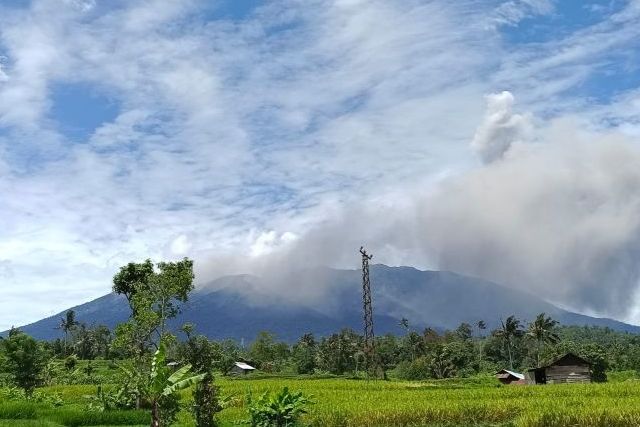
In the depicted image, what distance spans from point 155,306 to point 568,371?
47599mm

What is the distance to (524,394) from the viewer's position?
43.9 meters

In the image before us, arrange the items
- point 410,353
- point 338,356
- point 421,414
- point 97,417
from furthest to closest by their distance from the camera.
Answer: point 410,353 < point 338,356 < point 97,417 < point 421,414

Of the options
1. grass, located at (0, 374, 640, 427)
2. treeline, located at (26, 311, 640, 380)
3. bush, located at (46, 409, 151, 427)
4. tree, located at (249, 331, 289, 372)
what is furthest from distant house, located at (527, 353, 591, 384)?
tree, located at (249, 331, 289, 372)

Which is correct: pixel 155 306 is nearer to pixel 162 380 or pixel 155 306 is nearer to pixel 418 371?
pixel 162 380

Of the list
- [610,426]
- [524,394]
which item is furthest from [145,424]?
[524,394]

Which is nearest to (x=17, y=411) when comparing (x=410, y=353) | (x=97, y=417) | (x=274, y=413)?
(x=97, y=417)

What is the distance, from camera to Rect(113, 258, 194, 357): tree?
4553 cm

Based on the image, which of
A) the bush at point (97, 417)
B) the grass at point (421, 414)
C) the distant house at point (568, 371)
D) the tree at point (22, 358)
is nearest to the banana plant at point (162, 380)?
the grass at point (421, 414)

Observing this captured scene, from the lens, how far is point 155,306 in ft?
168

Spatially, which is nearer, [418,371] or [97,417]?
[97,417]

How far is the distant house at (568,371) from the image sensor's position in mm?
72625

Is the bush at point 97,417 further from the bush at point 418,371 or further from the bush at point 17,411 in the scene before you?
the bush at point 418,371

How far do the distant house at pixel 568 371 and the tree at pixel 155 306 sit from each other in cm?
4380

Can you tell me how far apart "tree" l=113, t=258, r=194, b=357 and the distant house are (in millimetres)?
43805
